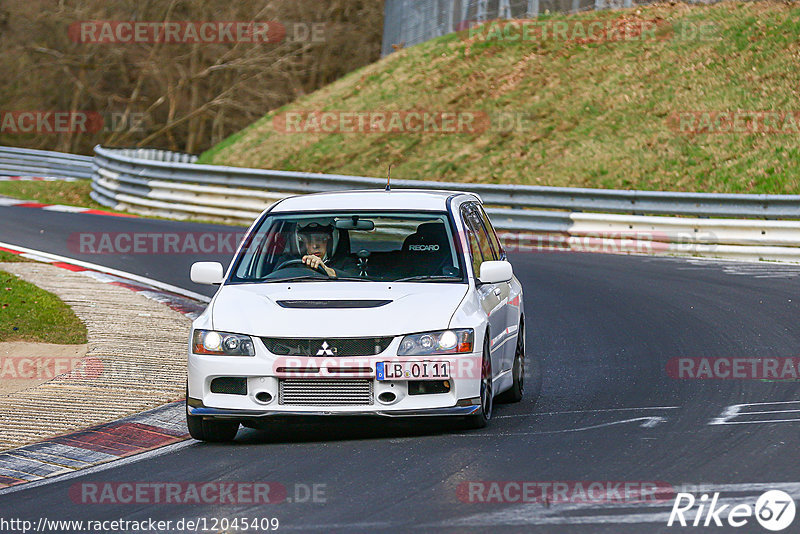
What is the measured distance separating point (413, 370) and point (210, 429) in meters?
1.39

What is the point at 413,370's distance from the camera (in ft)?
25.1

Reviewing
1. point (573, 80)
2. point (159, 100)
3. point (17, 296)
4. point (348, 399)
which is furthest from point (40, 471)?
point (159, 100)

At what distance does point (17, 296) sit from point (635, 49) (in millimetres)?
20438

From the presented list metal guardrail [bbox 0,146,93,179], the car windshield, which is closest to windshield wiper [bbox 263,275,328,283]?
the car windshield

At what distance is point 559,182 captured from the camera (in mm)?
26406

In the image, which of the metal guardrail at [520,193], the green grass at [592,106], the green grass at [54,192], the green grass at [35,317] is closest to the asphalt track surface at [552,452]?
the green grass at [35,317]

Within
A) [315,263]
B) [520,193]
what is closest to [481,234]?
[315,263]

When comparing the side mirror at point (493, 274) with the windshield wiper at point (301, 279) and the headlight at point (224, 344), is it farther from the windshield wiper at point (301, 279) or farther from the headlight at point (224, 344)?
the headlight at point (224, 344)

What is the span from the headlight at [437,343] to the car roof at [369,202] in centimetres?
149

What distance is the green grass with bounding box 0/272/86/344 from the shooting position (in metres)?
12.1

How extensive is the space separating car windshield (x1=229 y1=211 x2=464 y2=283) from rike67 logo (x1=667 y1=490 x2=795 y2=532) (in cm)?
287

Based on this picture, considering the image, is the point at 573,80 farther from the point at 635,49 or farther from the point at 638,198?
the point at 638,198

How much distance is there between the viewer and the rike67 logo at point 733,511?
569 cm

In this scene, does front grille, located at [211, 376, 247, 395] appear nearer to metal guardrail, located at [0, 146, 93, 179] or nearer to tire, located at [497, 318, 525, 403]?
tire, located at [497, 318, 525, 403]
